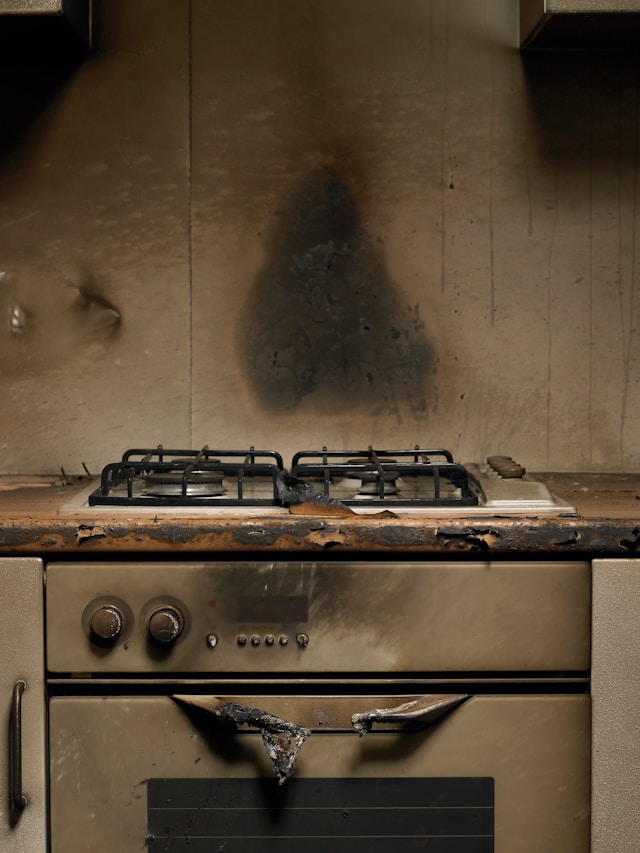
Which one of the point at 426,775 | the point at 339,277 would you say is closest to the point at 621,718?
the point at 426,775

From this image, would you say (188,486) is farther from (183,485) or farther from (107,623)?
(107,623)

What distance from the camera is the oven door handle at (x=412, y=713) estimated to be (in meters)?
1.13

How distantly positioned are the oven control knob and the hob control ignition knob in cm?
4

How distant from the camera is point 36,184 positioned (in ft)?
5.75

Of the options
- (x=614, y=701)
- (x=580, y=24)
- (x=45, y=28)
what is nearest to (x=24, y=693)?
(x=614, y=701)

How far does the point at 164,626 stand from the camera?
1.12 meters

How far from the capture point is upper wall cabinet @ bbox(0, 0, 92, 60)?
4.79 feet

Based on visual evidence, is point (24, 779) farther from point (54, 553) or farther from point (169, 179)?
point (169, 179)

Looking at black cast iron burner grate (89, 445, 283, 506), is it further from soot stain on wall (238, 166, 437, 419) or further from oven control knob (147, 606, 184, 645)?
soot stain on wall (238, 166, 437, 419)

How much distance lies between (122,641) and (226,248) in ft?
2.99

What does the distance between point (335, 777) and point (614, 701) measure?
15.8 inches

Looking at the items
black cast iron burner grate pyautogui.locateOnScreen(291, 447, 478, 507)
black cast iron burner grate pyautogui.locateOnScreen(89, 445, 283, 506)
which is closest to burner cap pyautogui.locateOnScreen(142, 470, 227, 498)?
black cast iron burner grate pyautogui.locateOnScreen(89, 445, 283, 506)

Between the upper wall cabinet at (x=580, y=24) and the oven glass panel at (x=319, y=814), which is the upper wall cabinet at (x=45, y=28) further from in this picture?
the oven glass panel at (x=319, y=814)

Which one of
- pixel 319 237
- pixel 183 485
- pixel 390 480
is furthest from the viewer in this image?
pixel 319 237
